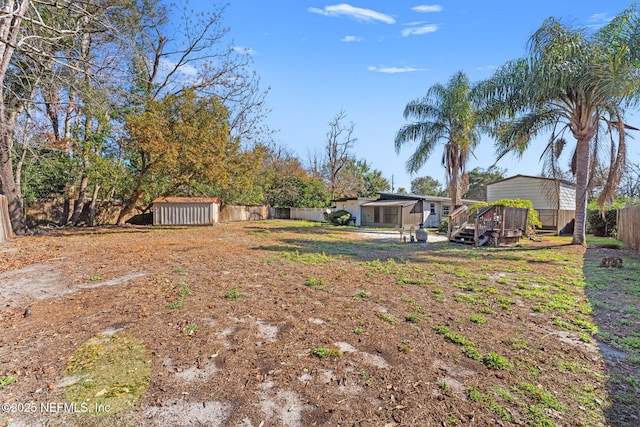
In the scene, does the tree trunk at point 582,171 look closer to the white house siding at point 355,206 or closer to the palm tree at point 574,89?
the palm tree at point 574,89

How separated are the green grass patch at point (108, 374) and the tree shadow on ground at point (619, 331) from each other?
341 centimetres

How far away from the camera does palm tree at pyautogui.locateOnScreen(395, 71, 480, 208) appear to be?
16.1m

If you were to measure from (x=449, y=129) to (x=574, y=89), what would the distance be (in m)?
7.28

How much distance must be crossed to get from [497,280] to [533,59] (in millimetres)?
8343

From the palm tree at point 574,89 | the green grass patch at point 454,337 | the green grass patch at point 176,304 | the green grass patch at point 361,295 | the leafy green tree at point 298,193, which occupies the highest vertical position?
the palm tree at point 574,89

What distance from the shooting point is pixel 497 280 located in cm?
598

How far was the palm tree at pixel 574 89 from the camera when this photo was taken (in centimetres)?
888

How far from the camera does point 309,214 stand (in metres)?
29.3

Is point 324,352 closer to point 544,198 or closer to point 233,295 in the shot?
point 233,295

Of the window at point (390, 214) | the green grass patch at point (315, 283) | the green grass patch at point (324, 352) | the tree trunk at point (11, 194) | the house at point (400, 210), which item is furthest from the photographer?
the window at point (390, 214)

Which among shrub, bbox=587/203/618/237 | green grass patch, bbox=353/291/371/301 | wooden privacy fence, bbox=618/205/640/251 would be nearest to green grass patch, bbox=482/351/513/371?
green grass patch, bbox=353/291/371/301

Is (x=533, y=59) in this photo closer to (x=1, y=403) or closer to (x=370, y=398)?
(x=370, y=398)

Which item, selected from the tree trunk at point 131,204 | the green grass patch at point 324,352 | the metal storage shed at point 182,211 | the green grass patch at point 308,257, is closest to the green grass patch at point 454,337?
the green grass patch at point 324,352

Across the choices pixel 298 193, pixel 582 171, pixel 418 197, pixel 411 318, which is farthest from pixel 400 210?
pixel 411 318
